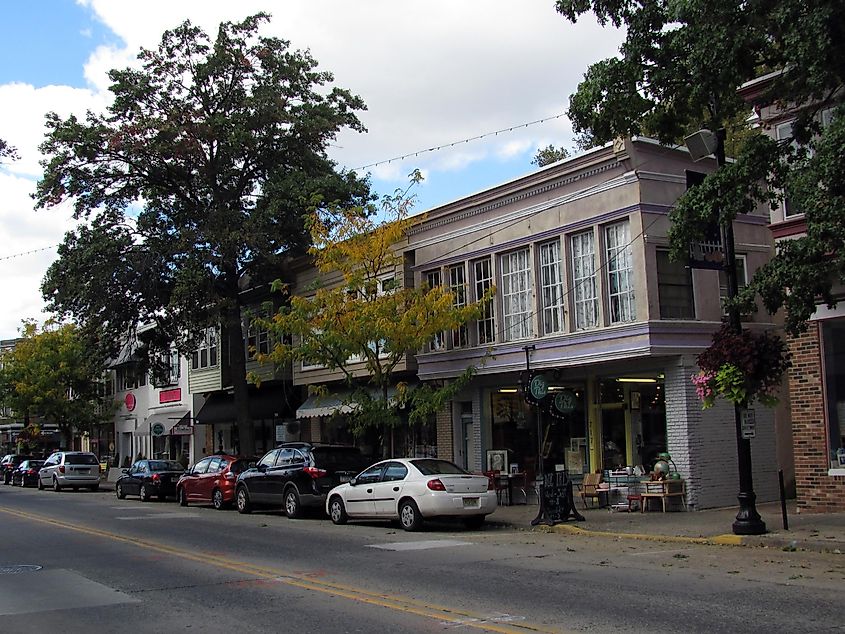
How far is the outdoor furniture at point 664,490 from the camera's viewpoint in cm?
1764

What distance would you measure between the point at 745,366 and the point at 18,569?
1119 cm

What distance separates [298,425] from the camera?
31.9 metres

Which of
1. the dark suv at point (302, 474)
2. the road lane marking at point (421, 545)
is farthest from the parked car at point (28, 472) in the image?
the road lane marking at point (421, 545)

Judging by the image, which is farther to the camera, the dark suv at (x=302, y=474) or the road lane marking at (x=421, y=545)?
the dark suv at (x=302, y=474)

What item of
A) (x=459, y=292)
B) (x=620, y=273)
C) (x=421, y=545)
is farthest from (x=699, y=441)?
(x=459, y=292)

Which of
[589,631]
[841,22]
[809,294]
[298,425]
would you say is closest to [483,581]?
[589,631]

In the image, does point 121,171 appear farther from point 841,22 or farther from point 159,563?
point 841,22

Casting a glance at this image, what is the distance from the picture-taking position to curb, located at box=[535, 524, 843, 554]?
40.1 feet

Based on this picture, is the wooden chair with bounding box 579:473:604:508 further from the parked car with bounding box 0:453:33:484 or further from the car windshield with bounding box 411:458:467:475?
the parked car with bounding box 0:453:33:484

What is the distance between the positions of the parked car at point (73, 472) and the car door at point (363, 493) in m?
22.7

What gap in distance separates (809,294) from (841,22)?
11.7ft

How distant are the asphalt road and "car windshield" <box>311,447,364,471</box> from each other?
3718 mm

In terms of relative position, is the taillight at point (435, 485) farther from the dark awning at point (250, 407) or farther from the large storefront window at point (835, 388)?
the dark awning at point (250, 407)

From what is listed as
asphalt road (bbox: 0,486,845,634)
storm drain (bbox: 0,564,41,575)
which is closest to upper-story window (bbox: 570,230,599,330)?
asphalt road (bbox: 0,486,845,634)
